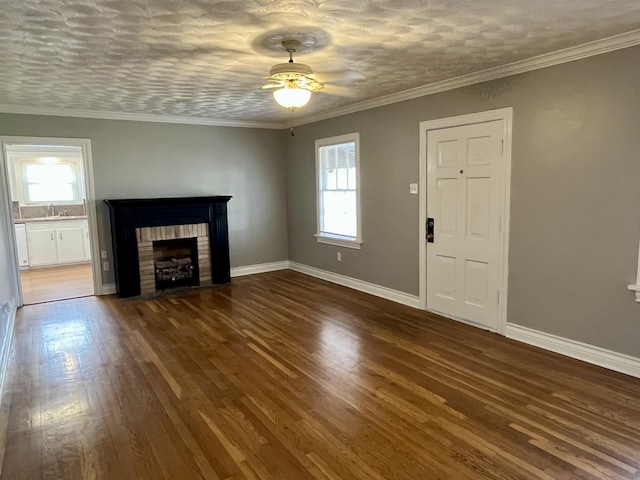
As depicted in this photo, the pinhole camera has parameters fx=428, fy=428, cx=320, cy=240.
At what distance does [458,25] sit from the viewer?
8.93 ft

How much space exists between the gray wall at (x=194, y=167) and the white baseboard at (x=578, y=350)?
4.29 meters

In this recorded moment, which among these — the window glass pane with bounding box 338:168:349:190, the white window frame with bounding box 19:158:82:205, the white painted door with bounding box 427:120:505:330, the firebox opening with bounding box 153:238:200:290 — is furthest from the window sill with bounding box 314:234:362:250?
the white window frame with bounding box 19:158:82:205

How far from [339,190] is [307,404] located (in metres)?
3.77

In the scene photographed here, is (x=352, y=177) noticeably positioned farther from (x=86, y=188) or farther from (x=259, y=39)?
(x=86, y=188)

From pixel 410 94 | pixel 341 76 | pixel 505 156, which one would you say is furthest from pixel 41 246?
pixel 505 156

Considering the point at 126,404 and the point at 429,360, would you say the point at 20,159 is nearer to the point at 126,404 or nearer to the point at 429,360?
the point at 126,404

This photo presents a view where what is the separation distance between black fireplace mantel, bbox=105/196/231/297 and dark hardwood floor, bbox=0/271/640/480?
1.25 meters

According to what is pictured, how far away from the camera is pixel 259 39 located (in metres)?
2.87

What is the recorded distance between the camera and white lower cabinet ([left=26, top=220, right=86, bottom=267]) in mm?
7785

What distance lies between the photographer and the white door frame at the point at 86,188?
200 inches

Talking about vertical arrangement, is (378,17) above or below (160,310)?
above

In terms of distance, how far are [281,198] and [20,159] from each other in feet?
16.8

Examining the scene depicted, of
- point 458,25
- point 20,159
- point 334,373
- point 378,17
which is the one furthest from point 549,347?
point 20,159

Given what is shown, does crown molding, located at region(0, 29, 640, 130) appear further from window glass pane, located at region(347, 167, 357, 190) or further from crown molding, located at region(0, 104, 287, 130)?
window glass pane, located at region(347, 167, 357, 190)
